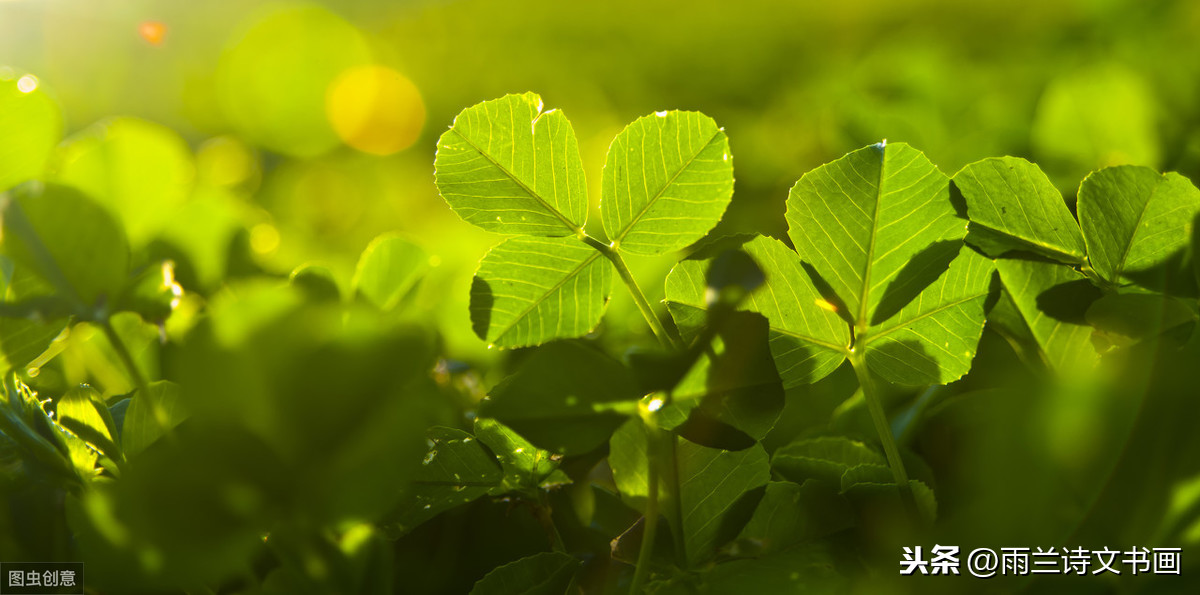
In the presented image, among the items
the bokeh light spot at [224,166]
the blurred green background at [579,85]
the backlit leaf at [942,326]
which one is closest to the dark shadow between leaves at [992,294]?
the backlit leaf at [942,326]

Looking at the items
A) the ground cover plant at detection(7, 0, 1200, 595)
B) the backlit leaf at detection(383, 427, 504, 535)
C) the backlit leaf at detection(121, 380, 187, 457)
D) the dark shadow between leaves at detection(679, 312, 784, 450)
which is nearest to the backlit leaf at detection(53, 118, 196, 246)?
the ground cover plant at detection(7, 0, 1200, 595)

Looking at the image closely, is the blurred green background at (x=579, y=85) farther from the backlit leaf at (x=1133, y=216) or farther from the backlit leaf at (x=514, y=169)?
the backlit leaf at (x=1133, y=216)

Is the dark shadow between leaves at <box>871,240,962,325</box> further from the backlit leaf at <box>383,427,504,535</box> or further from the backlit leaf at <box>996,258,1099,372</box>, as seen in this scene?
the backlit leaf at <box>383,427,504,535</box>

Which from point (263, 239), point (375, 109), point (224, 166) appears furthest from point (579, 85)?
point (263, 239)

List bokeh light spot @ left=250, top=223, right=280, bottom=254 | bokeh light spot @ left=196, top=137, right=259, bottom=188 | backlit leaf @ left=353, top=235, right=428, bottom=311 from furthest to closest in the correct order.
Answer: bokeh light spot @ left=196, top=137, right=259, bottom=188 → bokeh light spot @ left=250, top=223, right=280, bottom=254 → backlit leaf @ left=353, top=235, right=428, bottom=311

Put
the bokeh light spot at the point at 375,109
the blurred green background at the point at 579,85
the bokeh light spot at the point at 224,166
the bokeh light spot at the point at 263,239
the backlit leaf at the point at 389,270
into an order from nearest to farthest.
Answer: the backlit leaf at the point at 389,270 → the bokeh light spot at the point at 263,239 → the blurred green background at the point at 579,85 → the bokeh light spot at the point at 224,166 → the bokeh light spot at the point at 375,109

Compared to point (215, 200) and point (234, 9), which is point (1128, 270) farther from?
point (234, 9)

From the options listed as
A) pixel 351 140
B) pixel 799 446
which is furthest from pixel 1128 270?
pixel 351 140
